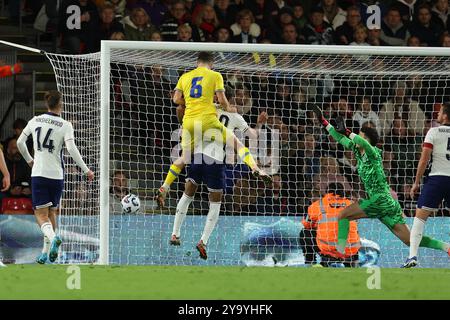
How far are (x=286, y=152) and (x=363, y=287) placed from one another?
551 centimetres

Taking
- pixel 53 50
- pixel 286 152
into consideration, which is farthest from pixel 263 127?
pixel 53 50

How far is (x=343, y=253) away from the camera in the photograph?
13.3 metres

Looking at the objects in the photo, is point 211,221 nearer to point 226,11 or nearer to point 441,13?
point 226,11

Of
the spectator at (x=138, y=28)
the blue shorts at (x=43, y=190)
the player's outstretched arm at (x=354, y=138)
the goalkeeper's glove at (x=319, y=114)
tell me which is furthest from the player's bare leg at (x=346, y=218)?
the spectator at (x=138, y=28)

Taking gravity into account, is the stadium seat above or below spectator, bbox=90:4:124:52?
below

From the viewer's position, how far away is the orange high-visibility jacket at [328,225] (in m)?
13.8

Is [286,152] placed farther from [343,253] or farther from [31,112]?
[31,112]

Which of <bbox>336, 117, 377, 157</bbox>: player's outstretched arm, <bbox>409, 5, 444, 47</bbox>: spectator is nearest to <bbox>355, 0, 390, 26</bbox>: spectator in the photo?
<bbox>409, 5, 444, 47</bbox>: spectator

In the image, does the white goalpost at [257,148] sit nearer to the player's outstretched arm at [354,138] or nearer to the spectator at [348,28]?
the player's outstretched arm at [354,138]

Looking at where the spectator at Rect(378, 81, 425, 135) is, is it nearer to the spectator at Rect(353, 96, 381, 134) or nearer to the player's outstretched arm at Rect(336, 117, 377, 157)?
the spectator at Rect(353, 96, 381, 134)

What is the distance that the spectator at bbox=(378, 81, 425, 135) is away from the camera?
570 inches

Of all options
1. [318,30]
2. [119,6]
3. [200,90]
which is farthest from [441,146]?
[119,6]

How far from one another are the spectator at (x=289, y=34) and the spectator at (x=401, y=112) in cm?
236

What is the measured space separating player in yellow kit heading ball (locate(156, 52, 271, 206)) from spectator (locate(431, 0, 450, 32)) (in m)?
6.05
